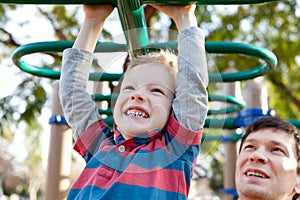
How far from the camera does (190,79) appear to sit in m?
1.33

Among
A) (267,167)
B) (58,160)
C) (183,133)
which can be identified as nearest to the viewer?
(183,133)

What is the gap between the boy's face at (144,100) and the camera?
4.30ft

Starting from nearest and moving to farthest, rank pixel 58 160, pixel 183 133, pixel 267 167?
pixel 183 133
pixel 267 167
pixel 58 160

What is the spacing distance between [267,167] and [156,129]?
507 mm

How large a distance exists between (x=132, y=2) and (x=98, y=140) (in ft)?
1.32

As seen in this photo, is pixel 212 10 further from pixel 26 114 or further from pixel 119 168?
pixel 119 168

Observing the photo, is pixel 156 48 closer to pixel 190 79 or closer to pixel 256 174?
pixel 190 79

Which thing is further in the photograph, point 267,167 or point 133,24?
point 267,167

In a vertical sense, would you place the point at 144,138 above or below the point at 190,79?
below

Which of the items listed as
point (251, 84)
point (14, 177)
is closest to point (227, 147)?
point (251, 84)

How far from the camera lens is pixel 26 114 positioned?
4.50 m

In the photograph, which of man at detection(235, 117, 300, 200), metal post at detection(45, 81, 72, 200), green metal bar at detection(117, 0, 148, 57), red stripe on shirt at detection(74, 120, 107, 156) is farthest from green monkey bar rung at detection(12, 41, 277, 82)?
metal post at detection(45, 81, 72, 200)

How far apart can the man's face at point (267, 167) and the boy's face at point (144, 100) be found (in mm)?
458

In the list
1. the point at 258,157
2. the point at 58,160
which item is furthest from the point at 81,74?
the point at 58,160
